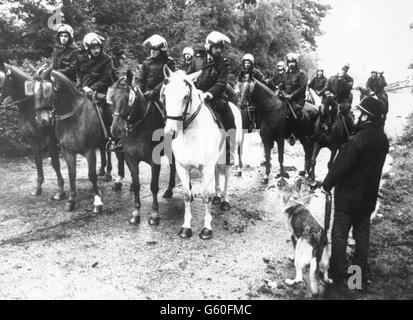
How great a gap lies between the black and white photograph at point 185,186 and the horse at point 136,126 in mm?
26

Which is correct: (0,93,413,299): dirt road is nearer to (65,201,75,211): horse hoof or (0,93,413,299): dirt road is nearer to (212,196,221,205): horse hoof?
(65,201,75,211): horse hoof

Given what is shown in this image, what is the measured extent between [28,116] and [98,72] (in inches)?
69.7

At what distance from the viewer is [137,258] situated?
5820 mm

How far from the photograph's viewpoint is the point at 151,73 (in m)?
7.40

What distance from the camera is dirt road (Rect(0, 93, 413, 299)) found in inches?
195

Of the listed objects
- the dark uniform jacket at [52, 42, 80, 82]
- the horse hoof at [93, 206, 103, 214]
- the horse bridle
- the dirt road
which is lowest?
the dirt road

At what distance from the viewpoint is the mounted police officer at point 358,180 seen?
4.71 meters

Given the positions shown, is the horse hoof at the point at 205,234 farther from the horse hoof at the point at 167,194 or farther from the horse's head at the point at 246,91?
the horse's head at the point at 246,91

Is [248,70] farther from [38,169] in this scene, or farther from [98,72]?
[38,169]

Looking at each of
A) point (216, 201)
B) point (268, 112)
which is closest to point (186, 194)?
point (216, 201)

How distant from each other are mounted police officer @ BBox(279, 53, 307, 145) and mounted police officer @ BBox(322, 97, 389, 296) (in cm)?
511

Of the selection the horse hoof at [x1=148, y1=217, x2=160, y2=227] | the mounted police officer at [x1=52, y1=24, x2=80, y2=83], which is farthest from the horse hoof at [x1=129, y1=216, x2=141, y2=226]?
the mounted police officer at [x1=52, y1=24, x2=80, y2=83]

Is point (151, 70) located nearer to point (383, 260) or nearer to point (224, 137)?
point (224, 137)
